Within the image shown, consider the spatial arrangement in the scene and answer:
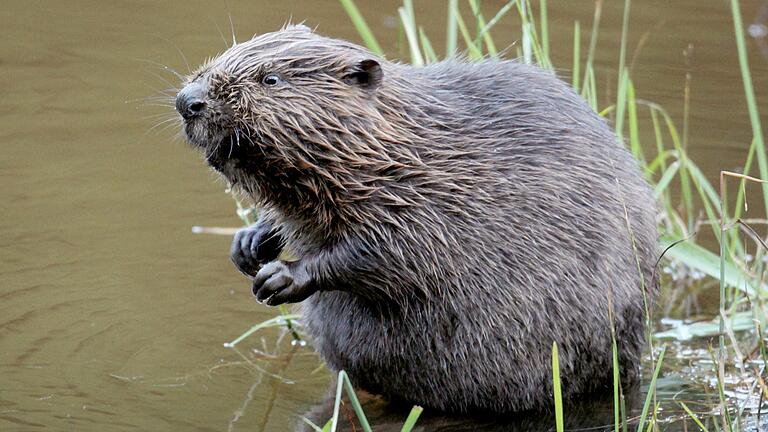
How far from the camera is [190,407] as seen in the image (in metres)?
4.58

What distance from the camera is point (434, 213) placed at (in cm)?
438

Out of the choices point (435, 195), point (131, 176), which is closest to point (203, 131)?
point (435, 195)

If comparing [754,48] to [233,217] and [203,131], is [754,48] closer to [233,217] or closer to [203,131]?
[233,217]

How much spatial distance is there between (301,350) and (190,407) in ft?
2.54

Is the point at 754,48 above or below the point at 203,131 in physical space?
below

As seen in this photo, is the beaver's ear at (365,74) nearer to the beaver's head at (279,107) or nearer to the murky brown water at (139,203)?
the beaver's head at (279,107)

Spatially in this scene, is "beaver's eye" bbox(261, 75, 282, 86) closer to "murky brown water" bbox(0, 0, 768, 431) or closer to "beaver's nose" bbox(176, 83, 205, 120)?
"beaver's nose" bbox(176, 83, 205, 120)

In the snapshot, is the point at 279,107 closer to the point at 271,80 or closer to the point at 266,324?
the point at 271,80

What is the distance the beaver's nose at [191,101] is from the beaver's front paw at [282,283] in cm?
58

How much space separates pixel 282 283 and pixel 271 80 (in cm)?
66

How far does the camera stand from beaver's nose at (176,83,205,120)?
4047 mm

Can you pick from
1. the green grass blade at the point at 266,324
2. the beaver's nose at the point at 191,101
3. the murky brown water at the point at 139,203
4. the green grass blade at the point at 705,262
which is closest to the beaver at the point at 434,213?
the beaver's nose at the point at 191,101

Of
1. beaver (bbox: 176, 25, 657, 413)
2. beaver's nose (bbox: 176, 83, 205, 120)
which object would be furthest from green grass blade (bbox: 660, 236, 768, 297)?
beaver's nose (bbox: 176, 83, 205, 120)

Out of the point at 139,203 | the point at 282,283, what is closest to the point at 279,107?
the point at 282,283
